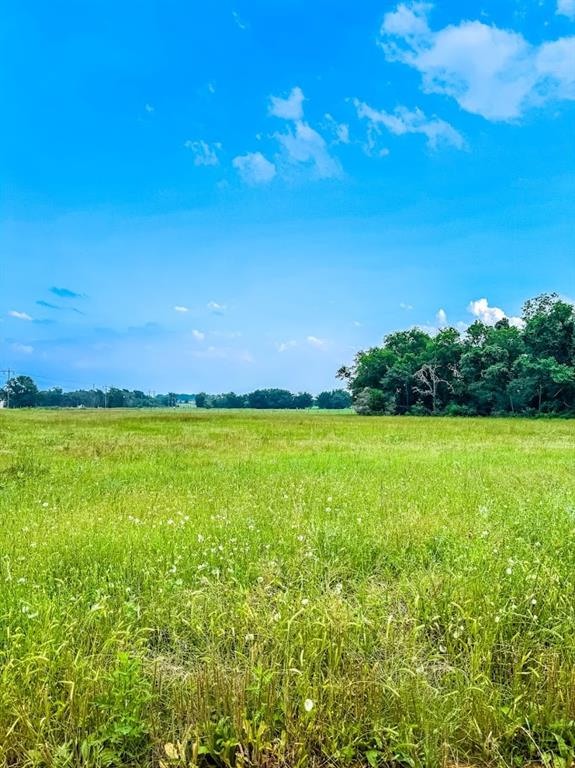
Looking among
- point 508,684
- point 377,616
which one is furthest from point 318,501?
point 508,684

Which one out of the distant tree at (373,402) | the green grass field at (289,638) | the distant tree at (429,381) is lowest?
the green grass field at (289,638)

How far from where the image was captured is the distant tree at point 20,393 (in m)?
134

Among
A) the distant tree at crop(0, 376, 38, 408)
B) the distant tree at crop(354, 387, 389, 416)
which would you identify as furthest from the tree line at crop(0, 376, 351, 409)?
the distant tree at crop(354, 387, 389, 416)

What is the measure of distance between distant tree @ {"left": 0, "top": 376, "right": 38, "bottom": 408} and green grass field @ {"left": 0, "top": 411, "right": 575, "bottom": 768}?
146620 mm

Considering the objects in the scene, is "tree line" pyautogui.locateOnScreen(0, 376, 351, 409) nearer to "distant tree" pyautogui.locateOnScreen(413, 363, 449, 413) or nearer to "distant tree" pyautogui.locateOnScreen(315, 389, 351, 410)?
"distant tree" pyautogui.locateOnScreen(315, 389, 351, 410)

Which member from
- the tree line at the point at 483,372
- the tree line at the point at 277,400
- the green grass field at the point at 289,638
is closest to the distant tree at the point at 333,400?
the tree line at the point at 277,400

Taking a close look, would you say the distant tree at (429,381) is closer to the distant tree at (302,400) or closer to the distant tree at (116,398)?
the distant tree at (302,400)

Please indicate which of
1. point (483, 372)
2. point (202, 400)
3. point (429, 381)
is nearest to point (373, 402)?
point (429, 381)

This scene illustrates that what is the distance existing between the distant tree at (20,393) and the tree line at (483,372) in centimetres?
10274

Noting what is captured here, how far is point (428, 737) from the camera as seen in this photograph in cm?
269

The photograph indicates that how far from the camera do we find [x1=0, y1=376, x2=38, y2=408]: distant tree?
134125 millimetres

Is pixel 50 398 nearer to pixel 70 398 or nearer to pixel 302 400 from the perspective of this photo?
pixel 70 398

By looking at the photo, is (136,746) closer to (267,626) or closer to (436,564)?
(267,626)

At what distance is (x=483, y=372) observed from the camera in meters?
61.7
